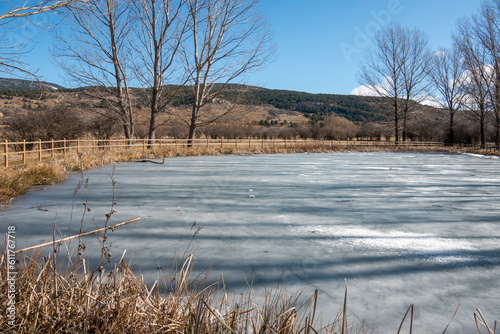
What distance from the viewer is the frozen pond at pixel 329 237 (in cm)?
270

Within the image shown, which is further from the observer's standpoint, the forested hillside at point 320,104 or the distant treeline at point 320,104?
the forested hillside at point 320,104

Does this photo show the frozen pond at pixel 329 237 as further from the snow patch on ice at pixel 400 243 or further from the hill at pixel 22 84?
the hill at pixel 22 84

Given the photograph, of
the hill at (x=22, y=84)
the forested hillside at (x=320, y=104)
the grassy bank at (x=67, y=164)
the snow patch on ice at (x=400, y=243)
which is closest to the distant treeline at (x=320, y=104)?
the forested hillside at (x=320, y=104)

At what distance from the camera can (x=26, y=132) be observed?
876 inches

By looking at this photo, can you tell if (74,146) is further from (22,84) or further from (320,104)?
(320,104)

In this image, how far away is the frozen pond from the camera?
2.70 metres

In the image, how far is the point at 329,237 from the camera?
4168 mm

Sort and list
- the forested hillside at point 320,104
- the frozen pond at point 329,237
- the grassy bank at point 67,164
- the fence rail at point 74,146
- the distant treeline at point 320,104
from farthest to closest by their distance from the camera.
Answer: the forested hillside at point 320,104, the distant treeline at point 320,104, the fence rail at point 74,146, the grassy bank at point 67,164, the frozen pond at point 329,237

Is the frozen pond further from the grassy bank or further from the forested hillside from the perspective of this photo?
the forested hillside

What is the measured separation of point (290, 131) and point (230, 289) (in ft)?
166

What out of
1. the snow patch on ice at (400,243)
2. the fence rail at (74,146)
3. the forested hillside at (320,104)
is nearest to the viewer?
the snow patch on ice at (400,243)

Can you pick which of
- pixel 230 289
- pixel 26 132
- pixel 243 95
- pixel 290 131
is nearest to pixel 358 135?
pixel 290 131

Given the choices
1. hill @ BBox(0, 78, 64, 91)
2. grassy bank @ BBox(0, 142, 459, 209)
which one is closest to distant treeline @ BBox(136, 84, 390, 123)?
grassy bank @ BBox(0, 142, 459, 209)

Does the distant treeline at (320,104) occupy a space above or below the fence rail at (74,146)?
above
